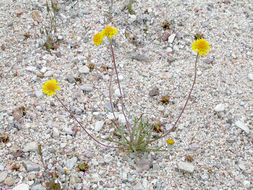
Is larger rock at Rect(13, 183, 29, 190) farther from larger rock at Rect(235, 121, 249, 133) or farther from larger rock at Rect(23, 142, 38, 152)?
larger rock at Rect(235, 121, 249, 133)

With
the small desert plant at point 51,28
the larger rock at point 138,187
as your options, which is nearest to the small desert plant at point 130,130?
the larger rock at point 138,187

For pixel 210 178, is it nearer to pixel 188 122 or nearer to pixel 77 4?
pixel 188 122

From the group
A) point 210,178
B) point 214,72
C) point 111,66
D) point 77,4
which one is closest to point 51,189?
point 210,178

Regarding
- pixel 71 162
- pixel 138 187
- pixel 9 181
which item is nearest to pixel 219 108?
pixel 138 187

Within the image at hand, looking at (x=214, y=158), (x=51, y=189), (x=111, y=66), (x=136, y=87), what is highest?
(x=111, y=66)

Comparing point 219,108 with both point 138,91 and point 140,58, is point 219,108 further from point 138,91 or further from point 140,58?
point 140,58

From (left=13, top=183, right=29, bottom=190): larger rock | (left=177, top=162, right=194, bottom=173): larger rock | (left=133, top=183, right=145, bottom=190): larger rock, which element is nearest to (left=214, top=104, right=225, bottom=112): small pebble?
(left=177, top=162, right=194, bottom=173): larger rock
